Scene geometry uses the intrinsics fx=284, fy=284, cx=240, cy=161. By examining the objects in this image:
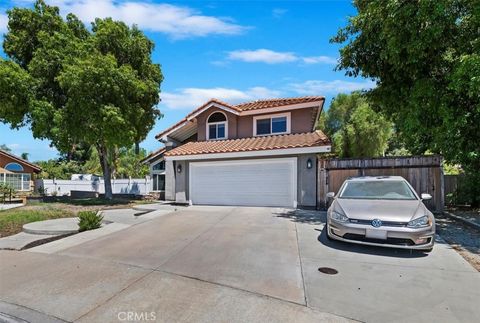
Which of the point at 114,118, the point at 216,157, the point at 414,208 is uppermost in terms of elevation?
the point at 114,118

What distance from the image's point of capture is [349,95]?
85.8 ft

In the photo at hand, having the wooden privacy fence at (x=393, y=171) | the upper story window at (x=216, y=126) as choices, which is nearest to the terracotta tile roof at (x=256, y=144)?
the upper story window at (x=216, y=126)

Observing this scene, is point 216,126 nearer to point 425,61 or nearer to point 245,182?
point 245,182

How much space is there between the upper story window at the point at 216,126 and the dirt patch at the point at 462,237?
33.6 ft

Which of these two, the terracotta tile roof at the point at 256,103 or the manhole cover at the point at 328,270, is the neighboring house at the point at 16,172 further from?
the manhole cover at the point at 328,270

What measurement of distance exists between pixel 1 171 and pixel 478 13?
105 ft

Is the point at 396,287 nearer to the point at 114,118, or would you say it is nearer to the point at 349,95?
the point at 114,118

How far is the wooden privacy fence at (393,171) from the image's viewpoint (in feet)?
34.7

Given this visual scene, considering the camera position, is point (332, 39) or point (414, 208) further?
point (332, 39)

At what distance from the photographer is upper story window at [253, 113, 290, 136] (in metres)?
14.2

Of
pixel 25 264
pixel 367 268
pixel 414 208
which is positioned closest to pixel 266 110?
pixel 414 208

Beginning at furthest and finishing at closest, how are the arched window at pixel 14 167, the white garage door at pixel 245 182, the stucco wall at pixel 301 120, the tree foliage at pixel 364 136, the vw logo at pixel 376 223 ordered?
the arched window at pixel 14 167 < the tree foliage at pixel 364 136 < the stucco wall at pixel 301 120 < the white garage door at pixel 245 182 < the vw logo at pixel 376 223

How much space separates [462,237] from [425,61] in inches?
202

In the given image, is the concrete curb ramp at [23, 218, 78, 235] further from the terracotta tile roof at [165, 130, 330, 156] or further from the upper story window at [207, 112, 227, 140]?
the upper story window at [207, 112, 227, 140]
